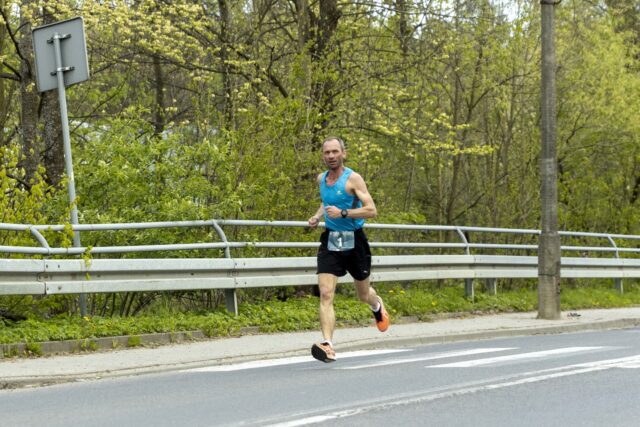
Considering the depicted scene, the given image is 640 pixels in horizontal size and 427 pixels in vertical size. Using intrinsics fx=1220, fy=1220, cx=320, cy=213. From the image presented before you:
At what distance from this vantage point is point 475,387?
8.80m

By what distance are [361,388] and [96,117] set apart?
58.2 ft

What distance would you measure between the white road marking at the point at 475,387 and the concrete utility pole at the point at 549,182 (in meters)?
6.48

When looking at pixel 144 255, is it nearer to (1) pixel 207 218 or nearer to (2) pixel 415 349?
(1) pixel 207 218

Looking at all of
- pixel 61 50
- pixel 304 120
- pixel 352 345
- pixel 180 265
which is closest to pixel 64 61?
pixel 61 50

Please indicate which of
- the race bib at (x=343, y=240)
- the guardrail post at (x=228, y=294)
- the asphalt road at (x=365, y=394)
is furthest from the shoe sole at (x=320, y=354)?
the guardrail post at (x=228, y=294)

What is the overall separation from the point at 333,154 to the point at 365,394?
286cm

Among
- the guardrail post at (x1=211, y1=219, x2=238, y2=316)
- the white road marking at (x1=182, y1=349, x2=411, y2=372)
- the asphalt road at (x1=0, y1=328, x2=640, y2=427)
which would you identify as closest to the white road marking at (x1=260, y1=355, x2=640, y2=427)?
the asphalt road at (x1=0, y1=328, x2=640, y2=427)

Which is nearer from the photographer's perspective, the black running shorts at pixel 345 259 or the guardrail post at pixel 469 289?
the black running shorts at pixel 345 259

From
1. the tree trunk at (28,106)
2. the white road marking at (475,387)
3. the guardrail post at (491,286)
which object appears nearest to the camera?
the white road marking at (475,387)

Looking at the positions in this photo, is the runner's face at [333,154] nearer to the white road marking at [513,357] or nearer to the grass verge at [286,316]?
the white road marking at [513,357]

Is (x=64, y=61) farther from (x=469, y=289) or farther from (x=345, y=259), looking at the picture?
(x=469, y=289)

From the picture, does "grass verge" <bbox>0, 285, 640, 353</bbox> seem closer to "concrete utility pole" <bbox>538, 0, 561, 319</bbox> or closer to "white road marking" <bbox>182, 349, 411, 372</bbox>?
"concrete utility pole" <bbox>538, 0, 561, 319</bbox>

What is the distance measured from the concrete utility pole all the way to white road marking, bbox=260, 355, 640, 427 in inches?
255

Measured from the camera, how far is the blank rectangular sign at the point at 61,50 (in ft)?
41.2
